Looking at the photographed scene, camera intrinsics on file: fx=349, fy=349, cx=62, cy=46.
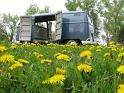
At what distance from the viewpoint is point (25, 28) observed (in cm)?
1669

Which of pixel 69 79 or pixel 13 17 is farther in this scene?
pixel 13 17

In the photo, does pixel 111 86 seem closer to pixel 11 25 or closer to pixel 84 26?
pixel 84 26

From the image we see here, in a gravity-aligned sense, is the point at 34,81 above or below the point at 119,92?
below

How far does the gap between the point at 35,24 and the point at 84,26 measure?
2.57m

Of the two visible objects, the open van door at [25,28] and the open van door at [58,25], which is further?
the open van door at [25,28]

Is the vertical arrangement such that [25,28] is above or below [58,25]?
below

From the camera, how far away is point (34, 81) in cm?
190

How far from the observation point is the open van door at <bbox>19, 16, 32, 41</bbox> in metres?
16.5

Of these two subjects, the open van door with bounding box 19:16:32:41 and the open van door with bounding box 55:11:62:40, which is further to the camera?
the open van door with bounding box 19:16:32:41

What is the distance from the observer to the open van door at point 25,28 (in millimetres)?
16547

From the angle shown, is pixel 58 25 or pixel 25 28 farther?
pixel 25 28

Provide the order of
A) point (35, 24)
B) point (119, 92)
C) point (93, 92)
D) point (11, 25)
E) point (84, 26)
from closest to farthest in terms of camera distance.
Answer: point (119, 92) < point (93, 92) < point (84, 26) < point (35, 24) < point (11, 25)

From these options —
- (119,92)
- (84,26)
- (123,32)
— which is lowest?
(123,32)

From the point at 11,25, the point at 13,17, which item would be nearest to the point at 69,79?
the point at 11,25
